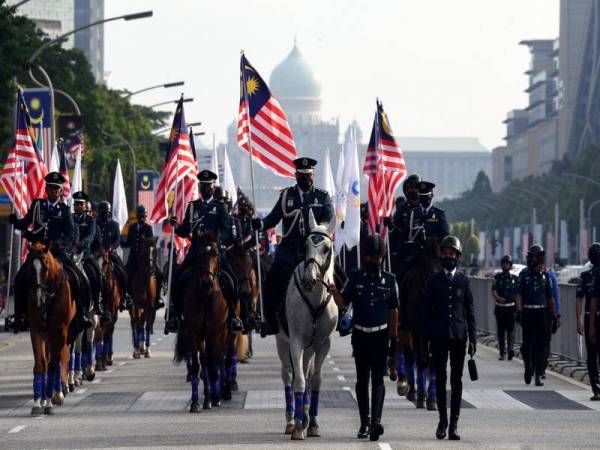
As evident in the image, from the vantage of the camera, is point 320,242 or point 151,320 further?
point 151,320

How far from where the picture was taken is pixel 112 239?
29.0 meters

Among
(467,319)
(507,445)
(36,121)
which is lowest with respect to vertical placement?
(507,445)

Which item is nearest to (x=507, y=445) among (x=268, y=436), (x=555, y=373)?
(x=268, y=436)

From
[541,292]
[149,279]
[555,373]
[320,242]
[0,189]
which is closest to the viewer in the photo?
[320,242]

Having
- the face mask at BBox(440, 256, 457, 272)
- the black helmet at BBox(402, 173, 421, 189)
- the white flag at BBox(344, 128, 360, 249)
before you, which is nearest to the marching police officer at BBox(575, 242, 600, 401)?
the black helmet at BBox(402, 173, 421, 189)

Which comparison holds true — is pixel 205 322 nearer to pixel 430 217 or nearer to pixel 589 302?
pixel 430 217

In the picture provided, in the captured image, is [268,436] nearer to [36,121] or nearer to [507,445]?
[507,445]

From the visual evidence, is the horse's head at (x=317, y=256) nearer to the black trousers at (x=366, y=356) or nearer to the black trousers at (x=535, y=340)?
the black trousers at (x=366, y=356)

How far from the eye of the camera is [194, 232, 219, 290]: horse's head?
22.0 meters

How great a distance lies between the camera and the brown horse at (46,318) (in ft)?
71.0

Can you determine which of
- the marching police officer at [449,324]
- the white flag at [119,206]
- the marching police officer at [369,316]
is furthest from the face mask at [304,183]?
the white flag at [119,206]

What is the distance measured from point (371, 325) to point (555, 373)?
43.7 ft

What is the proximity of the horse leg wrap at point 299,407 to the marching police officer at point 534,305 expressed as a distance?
975 cm

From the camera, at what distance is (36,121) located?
144 feet
